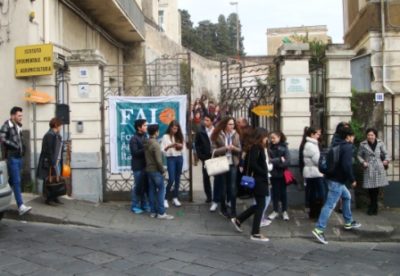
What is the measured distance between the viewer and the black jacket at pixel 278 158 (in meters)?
8.57

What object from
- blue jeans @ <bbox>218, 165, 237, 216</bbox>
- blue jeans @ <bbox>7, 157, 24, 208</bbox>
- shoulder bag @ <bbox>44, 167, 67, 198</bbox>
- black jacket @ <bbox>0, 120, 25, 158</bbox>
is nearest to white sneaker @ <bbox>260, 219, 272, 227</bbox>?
blue jeans @ <bbox>218, 165, 237, 216</bbox>

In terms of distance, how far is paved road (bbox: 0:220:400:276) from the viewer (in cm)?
602

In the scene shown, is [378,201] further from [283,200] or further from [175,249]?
[175,249]

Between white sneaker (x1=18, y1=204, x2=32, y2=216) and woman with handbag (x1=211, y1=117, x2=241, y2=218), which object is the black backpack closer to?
woman with handbag (x1=211, y1=117, x2=241, y2=218)

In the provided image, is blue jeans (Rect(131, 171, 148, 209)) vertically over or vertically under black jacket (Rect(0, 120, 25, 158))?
under

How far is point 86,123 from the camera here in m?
9.80

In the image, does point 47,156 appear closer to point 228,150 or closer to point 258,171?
point 228,150

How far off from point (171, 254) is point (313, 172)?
3.16m

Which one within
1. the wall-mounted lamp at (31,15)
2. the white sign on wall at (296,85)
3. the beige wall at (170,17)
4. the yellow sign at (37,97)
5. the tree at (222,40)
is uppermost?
the tree at (222,40)

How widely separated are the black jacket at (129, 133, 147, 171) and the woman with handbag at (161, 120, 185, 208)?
47cm

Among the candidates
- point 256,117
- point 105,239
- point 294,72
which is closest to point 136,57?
point 256,117

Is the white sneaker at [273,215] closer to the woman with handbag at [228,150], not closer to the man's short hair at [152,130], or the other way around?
the woman with handbag at [228,150]

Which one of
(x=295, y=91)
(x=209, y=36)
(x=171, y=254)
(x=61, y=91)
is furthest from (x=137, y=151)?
(x=209, y=36)

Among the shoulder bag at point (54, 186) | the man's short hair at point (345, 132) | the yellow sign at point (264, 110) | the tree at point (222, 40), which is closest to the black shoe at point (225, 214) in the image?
the yellow sign at point (264, 110)
